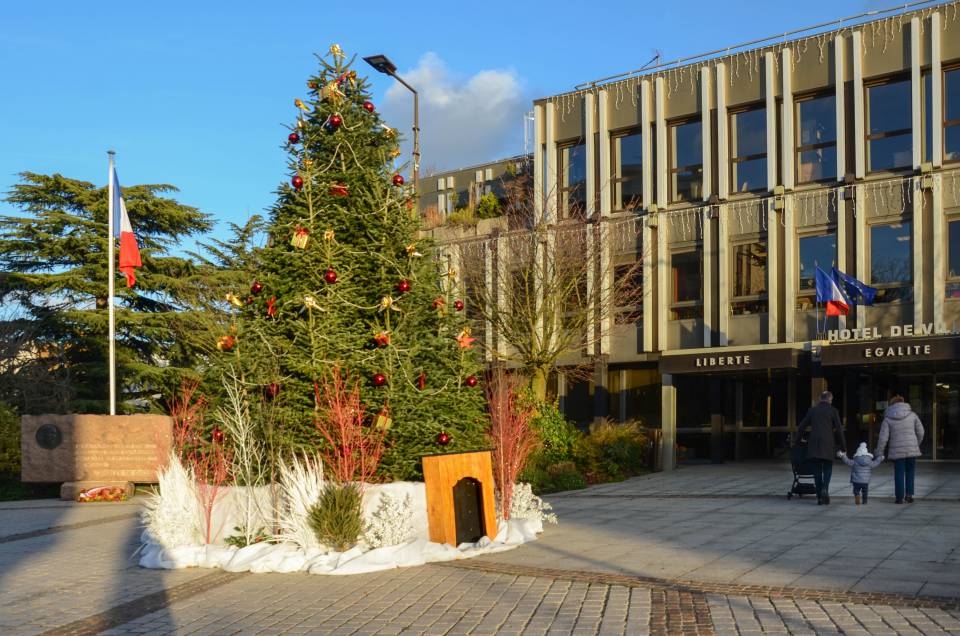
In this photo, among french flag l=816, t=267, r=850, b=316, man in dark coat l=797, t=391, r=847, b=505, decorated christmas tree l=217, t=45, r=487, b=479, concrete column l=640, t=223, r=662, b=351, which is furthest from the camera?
concrete column l=640, t=223, r=662, b=351

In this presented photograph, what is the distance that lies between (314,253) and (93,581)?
447cm

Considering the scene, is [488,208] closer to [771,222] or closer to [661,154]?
[661,154]

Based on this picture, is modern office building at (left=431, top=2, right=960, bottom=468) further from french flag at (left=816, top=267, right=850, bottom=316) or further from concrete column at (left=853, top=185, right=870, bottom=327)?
french flag at (left=816, top=267, right=850, bottom=316)

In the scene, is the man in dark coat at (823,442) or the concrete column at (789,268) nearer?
the man in dark coat at (823,442)

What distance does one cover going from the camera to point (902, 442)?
47.8ft

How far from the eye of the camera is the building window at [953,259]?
2188 cm

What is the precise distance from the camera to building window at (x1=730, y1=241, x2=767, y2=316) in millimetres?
24719

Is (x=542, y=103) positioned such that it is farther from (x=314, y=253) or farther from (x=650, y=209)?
(x=314, y=253)

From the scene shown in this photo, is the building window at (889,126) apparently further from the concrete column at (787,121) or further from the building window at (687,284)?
the building window at (687,284)

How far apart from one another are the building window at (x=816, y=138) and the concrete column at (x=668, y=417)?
6.17 metres

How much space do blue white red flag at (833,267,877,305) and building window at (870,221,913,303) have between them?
1.13 m

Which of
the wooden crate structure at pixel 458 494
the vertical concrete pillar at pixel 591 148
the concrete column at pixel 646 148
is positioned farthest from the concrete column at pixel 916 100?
the wooden crate structure at pixel 458 494

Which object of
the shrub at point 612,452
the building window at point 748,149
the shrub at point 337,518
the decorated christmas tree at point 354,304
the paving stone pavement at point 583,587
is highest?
the building window at point 748,149

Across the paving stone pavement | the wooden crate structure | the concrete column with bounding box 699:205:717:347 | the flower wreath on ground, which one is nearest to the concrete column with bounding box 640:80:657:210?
the concrete column with bounding box 699:205:717:347
